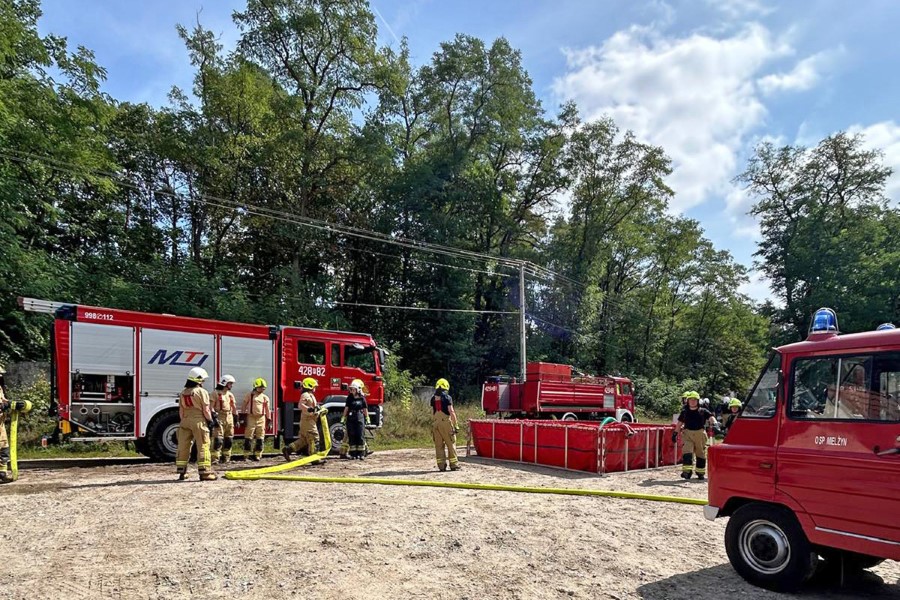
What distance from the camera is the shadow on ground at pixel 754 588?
4555 mm

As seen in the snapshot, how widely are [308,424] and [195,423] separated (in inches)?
117

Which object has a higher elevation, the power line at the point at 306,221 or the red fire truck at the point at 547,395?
the power line at the point at 306,221

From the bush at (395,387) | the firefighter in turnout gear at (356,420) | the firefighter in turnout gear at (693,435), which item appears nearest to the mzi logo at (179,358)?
the firefighter in turnout gear at (356,420)

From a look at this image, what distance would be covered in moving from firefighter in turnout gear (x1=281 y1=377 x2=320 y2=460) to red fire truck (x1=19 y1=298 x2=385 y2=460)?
3.08 ft

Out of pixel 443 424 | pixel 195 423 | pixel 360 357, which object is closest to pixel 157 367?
pixel 195 423

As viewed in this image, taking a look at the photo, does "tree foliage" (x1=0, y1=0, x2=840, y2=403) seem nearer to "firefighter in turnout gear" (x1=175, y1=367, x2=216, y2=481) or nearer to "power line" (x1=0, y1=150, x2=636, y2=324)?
"power line" (x1=0, y1=150, x2=636, y2=324)

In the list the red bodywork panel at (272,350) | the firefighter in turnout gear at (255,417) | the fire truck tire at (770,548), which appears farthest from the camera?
the firefighter in turnout gear at (255,417)

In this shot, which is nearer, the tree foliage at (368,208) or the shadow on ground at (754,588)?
the shadow on ground at (754,588)

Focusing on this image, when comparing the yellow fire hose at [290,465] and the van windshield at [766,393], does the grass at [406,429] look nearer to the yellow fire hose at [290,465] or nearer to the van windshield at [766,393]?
the yellow fire hose at [290,465]

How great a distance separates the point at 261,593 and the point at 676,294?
151ft

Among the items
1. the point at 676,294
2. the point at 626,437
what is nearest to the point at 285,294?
the point at 626,437

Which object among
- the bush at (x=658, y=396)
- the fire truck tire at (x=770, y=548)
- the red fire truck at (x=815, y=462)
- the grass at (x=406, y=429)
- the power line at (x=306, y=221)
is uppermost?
the power line at (x=306, y=221)

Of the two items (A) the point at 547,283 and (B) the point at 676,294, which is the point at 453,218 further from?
(B) the point at 676,294

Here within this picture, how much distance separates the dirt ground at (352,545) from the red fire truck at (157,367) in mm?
2119
